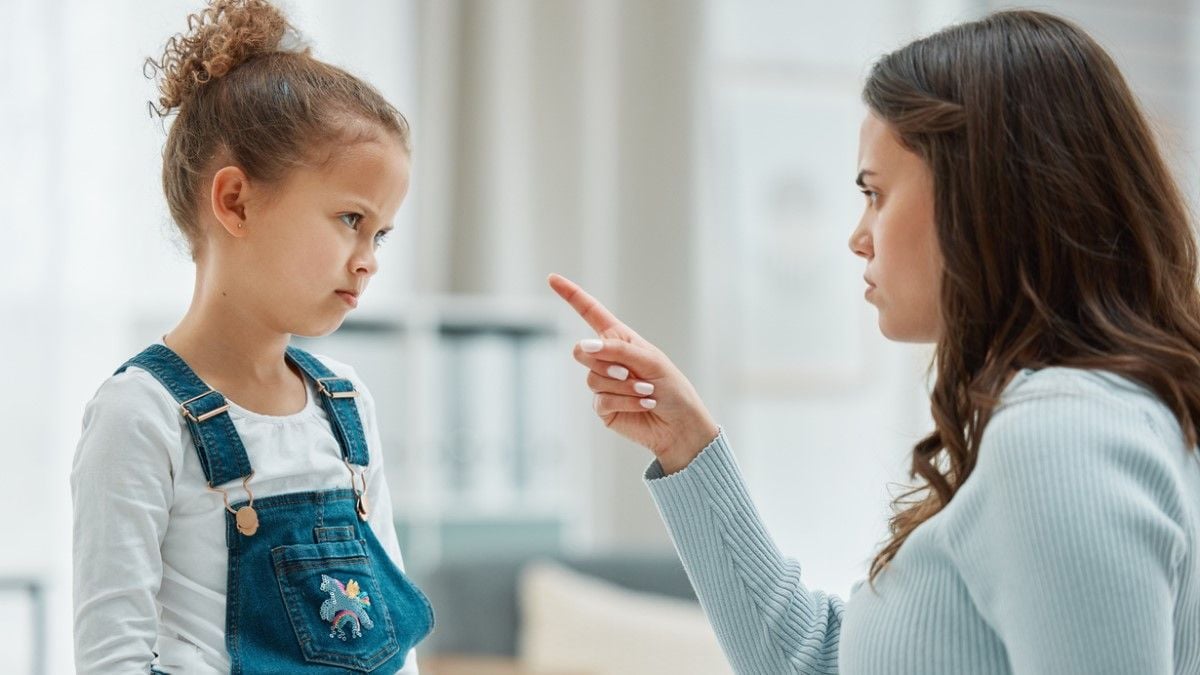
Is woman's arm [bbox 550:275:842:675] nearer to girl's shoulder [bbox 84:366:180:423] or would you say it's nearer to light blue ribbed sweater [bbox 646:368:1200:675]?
light blue ribbed sweater [bbox 646:368:1200:675]

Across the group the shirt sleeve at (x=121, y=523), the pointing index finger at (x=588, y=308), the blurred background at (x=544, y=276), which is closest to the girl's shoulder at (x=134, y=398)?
the shirt sleeve at (x=121, y=523)

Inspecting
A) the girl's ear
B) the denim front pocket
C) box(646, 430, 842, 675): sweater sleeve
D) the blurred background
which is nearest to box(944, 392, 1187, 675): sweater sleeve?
box(646, 430, 842, 675): sweater sleeve

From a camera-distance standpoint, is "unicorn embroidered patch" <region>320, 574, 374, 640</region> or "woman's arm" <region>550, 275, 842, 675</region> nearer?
"unicorn embroidered patch" <region>320, 574, 374, 640</region>

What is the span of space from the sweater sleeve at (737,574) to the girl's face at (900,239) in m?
0.25

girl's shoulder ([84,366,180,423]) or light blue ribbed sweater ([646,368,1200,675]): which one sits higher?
girl's shoulder ([84,366,180,423])

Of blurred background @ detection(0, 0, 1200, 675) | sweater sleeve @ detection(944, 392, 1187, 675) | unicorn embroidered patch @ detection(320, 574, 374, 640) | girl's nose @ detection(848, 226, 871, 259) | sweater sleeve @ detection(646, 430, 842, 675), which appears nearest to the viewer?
sweater sleeve @ detection(944, 392, 1187, 675)

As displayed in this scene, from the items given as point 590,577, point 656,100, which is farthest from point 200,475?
point 656,100

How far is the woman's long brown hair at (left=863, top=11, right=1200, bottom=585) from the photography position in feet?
3.27

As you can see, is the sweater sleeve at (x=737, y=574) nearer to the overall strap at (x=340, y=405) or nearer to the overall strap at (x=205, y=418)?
the overall strap at (x=340, y=405)

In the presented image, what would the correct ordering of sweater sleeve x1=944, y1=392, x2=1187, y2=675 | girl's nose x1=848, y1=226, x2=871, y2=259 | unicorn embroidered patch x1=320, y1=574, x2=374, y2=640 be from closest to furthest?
sweater sleeve x1=944, y1=392, x2=1187, y2=675 → unicorn embroidered patch x1=320, y1=574, x2=374, y2=640 → girl's nose x1=848, y1=226, x2=871, y2=259

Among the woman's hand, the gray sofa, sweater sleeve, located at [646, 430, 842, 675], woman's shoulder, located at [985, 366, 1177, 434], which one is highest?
woman's shoulder, located at [985, 366, 1177, 434]

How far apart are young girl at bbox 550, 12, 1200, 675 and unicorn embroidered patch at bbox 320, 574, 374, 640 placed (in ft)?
1.12

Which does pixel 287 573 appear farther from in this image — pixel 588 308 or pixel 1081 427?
pixel 1081 427

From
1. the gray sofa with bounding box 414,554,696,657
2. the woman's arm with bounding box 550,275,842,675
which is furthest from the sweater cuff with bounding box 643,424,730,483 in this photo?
the gray sofa with bounding box 414,554,696,657
